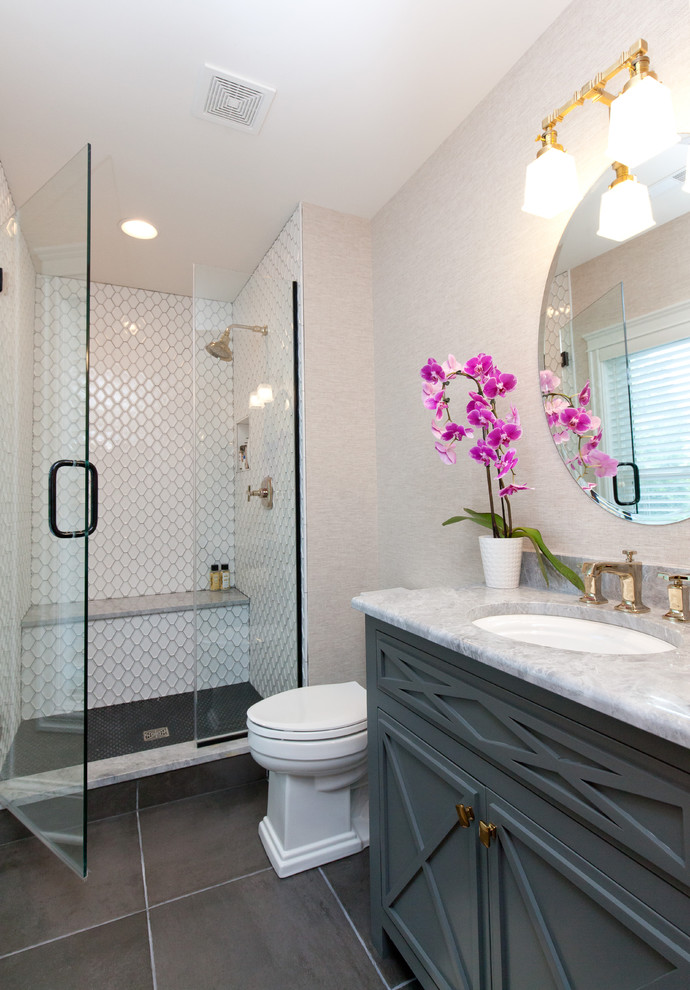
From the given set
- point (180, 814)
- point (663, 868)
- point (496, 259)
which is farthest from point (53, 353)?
point (663, 868)

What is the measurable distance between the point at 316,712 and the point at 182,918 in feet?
2.22

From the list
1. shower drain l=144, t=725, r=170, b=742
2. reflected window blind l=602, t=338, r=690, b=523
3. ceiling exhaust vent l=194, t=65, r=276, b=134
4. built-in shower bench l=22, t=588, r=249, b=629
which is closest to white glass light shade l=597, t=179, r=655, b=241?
reflected window blind l=602, t=338, r=690, b=523

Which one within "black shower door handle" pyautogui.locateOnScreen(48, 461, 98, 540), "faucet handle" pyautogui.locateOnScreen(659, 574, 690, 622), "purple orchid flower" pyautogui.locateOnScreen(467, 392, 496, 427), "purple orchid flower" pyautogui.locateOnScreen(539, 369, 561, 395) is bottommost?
"faucet handle" pyautogui.locateOnScreen(659, 574, 690, 622)

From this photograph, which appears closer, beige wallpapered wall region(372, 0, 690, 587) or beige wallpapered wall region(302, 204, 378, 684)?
beige wallpapered wall region(372, 0, 690, 587)

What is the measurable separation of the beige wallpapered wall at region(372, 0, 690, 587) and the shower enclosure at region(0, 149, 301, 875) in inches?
19.2

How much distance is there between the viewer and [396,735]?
4.05 feet

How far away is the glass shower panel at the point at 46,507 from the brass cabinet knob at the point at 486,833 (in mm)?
1195

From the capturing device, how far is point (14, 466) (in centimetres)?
180

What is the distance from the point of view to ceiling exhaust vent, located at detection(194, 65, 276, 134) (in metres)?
1.70

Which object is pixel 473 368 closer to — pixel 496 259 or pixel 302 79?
pixel 496 259

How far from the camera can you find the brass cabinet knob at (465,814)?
970 millimetres

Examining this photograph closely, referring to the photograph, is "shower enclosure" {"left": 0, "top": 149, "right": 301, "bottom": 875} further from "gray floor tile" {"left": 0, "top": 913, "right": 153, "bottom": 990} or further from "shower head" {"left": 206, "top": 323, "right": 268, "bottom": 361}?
"gray floor tile" {"left": 0, "top": 913, "right": 153, "bottom": 990}

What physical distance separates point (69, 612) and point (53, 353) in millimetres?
861

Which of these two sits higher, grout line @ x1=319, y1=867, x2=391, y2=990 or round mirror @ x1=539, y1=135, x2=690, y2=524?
round mirror @ x1=539, y1=135, x2=690, y2=524
